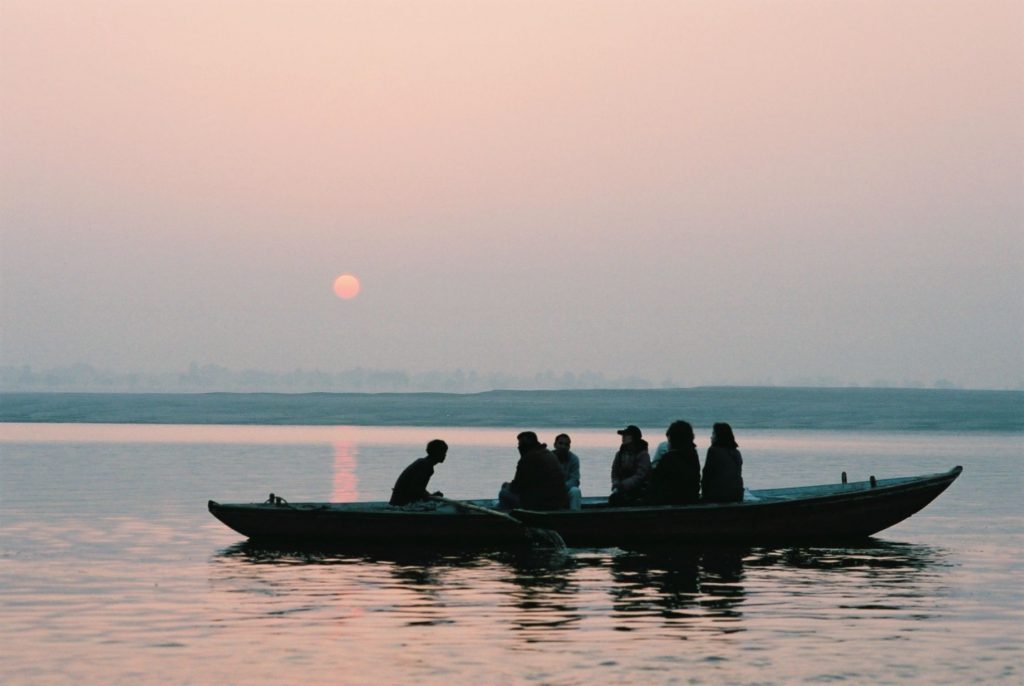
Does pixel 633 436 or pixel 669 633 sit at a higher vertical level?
pixel 633 436

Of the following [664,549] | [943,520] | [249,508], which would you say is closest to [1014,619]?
[664,549]

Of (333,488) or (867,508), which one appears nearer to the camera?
(867,508)

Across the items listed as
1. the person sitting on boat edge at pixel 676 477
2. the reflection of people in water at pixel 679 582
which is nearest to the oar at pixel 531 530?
the reflection of people in water at pixel 679 582

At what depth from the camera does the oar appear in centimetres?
2552

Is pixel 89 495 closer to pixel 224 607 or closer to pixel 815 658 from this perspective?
pixel 224 607

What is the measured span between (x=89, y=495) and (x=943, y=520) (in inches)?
823

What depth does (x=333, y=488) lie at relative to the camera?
4481cm

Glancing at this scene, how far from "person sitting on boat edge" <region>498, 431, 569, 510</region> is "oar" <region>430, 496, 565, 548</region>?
1.14 feet

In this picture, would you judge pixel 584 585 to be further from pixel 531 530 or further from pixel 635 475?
pixel 635 475

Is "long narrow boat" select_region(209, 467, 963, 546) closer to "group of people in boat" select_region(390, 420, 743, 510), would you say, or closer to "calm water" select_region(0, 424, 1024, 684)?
"group of people in boat" select_region(390, 420, 743, 510)

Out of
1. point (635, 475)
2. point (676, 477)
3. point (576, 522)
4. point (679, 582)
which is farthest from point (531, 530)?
point (679, 582)

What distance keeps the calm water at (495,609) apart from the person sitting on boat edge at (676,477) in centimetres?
119

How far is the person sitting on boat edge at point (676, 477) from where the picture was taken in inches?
1015

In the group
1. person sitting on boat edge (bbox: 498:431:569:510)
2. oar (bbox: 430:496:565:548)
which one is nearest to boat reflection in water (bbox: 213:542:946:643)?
oar (bbox: 430:496:565:548)
